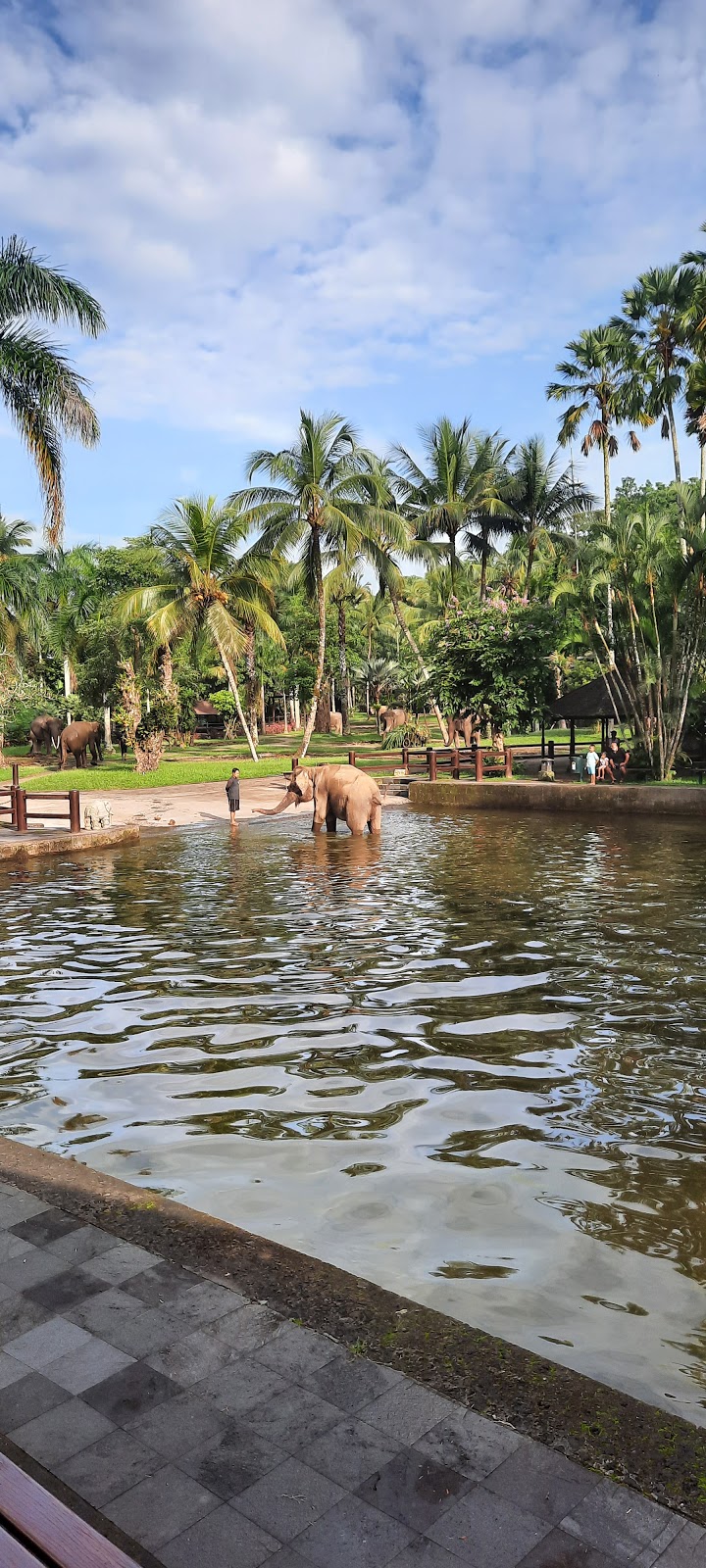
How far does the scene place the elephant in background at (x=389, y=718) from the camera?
5654cm

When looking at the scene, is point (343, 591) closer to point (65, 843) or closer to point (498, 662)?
point (498, 662)

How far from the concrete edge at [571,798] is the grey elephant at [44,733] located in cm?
2526

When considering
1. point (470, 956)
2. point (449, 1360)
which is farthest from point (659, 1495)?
point (470, 956)

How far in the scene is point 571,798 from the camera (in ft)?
76.6

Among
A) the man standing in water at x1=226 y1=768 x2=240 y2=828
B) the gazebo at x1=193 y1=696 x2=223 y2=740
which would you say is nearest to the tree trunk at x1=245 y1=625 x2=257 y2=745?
the gazebo at x1=193 y1=696 x2=223 y2=740

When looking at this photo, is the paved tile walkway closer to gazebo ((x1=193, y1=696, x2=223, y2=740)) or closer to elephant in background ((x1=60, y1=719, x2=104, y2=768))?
elephant in background ((x1=60, y1=719, x2=104, y2=768))

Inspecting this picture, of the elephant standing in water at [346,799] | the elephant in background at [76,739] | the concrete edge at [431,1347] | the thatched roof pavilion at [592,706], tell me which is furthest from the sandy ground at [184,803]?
the concrete edge at [431,1347]

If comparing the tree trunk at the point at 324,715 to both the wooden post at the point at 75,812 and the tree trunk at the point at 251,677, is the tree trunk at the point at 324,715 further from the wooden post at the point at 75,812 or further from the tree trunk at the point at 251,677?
the wooden post at the point at 75,812

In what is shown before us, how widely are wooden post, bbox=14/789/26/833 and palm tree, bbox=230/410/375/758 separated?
17835 mm

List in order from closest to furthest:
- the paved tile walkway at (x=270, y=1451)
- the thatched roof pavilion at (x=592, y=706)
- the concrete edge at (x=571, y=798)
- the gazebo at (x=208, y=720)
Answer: the paved tile walkway at (x=270, y=1451)
the concrete edge at (x=571, y=798)
the thatched roof pavilion at (x=592, y=706)
the gazebo at (x=208, y=720)

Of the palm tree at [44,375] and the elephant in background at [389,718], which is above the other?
the palm tree at [44,375]

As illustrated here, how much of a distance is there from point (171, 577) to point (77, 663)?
12.3m

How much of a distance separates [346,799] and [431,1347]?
15.7 metres

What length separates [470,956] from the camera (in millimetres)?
9812
